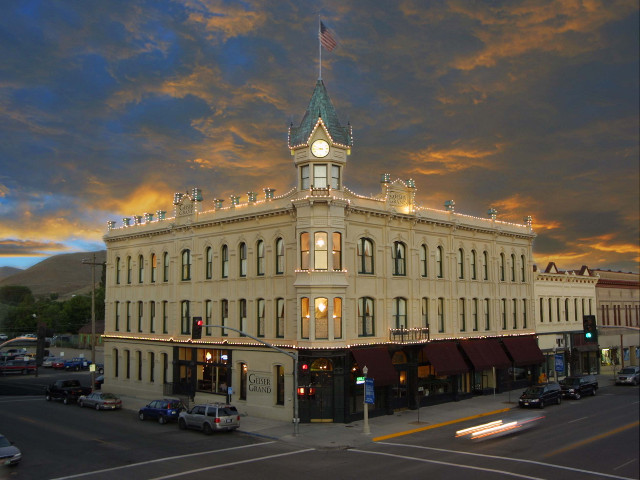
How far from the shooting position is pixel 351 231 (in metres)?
40.1

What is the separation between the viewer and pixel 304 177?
39281 mm

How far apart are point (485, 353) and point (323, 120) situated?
76.1 ft

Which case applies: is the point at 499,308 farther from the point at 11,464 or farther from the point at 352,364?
the point at 11,464

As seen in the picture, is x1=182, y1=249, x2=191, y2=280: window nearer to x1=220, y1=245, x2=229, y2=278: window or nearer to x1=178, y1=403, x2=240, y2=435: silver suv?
x1=220, y1=245, x2=229, y2=278: window

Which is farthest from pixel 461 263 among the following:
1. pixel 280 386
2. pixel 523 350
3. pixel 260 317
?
pixel 280 386

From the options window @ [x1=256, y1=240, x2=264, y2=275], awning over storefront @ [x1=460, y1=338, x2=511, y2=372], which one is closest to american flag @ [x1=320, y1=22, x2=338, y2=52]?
window @ [x1=256, y1=240, x2=264, y2=275]

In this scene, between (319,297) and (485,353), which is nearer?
(319,297)

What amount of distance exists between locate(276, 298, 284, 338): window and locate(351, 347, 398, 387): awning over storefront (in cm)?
511

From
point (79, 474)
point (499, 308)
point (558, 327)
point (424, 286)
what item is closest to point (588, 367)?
point (558, 327)

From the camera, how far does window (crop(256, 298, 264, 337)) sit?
41.7 metres

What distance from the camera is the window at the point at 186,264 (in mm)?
47969

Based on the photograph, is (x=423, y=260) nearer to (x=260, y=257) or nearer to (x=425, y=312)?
(x=425, y=312)

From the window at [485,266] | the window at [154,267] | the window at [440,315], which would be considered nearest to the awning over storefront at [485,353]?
the window at [440,315]

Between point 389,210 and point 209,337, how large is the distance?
54.3ft
